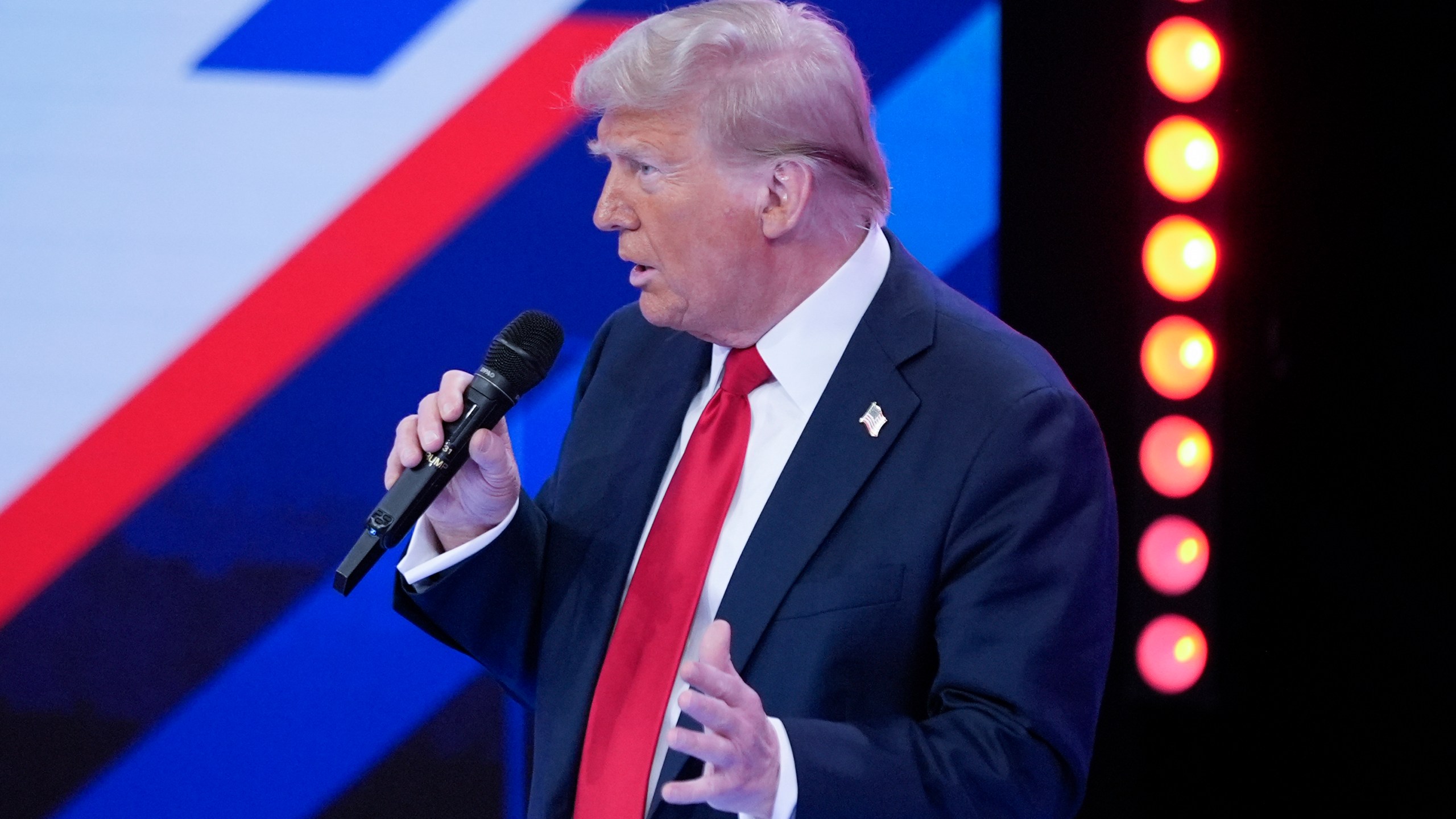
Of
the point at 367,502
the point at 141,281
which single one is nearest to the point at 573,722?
the point at 367,502

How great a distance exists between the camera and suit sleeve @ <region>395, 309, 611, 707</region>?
1589 millimetres

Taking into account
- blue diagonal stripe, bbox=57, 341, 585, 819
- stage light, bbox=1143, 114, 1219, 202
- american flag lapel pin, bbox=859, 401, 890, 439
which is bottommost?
blue diagonal stripe, bbox=57, 341, 585, 819

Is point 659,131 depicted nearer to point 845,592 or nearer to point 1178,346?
point 845,592

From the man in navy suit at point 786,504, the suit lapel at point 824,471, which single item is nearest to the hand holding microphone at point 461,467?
the man in navy suit at point 786,504

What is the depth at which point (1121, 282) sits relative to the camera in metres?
2.21

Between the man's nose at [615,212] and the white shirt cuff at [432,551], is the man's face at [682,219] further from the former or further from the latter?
Result: the white shirt cuff at [432,551]

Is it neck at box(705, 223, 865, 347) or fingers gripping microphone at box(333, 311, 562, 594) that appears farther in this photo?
neck at box(705, 223, 865, 347)

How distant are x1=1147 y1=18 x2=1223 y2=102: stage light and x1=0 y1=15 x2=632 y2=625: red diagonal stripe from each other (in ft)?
3.19

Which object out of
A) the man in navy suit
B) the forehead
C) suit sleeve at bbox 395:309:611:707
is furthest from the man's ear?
suit sleeve at bbox 395:309:611:707

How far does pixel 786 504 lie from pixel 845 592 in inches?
4.8

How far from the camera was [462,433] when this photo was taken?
4.58 ft

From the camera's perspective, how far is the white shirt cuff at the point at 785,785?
1.23 meters

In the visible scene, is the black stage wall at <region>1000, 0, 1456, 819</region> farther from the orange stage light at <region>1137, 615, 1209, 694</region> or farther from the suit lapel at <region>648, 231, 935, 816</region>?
the suit lapel at <region>648, 231, 935, 816</region>

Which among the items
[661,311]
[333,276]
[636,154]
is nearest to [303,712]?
[333,276]
